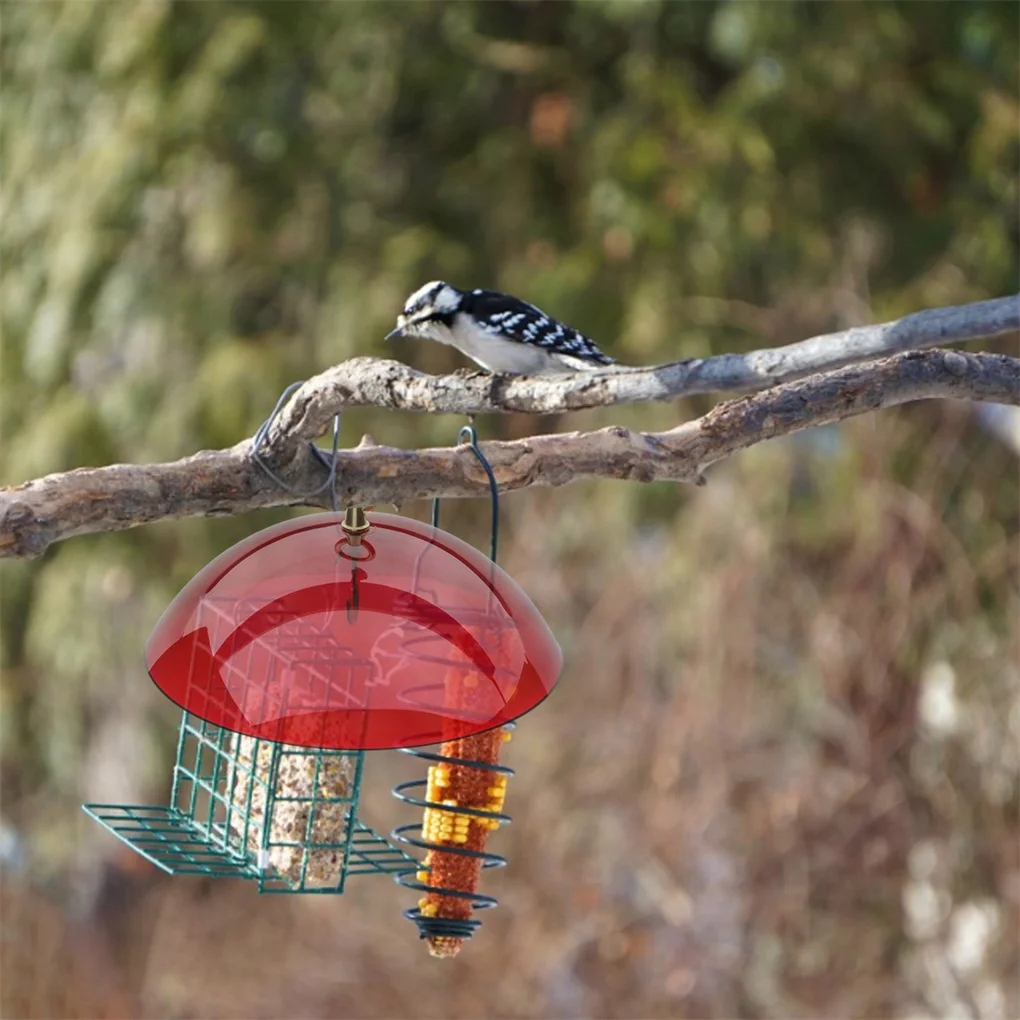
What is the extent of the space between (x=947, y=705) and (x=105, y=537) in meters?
3.98

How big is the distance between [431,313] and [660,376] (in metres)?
1.83

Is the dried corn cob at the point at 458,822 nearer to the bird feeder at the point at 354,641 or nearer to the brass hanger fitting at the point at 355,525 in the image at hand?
the bird feeder at the point at 354,641

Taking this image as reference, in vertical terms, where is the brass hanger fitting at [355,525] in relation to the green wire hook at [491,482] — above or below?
below

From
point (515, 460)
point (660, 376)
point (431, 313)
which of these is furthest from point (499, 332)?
point (515, 460)

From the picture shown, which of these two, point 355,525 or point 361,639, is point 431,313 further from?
point 361,639

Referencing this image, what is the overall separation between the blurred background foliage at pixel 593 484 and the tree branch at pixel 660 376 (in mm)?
3206

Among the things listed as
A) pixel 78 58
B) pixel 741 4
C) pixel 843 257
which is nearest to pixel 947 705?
pixel 843 257

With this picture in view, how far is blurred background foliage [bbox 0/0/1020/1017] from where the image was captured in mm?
5961

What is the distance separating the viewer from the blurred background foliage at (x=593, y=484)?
5961 mm

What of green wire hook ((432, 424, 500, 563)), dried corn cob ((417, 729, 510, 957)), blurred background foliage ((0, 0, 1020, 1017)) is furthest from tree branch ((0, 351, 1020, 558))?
blurred background foliage ((0, 0, 1020, 1017))

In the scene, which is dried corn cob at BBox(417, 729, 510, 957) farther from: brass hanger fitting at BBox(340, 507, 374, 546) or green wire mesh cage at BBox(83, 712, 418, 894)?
brass hanger fitting at BBox(340, 507, 374, 546)

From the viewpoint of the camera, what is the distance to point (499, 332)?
4488mm

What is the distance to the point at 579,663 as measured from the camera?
6.19m

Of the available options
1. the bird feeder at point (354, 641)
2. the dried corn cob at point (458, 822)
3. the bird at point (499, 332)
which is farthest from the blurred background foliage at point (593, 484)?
the bird feeder at point (354, 641)
